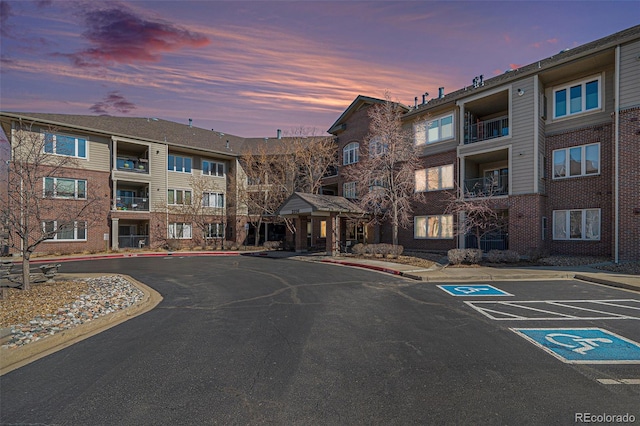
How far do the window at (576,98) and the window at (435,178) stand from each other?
22.3 ft

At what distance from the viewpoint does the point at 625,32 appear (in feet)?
60.6

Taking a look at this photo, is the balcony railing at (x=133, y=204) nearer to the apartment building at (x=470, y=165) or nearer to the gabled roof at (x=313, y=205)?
the apartment building at (x=470, y=165)

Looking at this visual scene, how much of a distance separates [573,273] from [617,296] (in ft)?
12.1

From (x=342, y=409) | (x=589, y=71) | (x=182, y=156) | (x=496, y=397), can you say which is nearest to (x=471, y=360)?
(x=496, y=397)

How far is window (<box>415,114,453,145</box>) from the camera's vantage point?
2311 centimetres

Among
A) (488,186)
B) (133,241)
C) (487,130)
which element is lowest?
(133,241)

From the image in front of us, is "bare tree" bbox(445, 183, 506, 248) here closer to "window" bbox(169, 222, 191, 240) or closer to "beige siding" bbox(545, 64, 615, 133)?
"beige siding" bbox(545, 64, 615, 133)

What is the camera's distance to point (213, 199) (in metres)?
35.7

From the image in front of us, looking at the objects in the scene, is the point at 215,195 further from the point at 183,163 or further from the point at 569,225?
the point at 569,225

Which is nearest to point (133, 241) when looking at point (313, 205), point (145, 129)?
point (145, 129)

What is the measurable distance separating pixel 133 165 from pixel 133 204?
163 inches

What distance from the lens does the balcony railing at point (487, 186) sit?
797 inches

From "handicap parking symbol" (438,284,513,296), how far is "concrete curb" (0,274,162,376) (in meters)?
9.33

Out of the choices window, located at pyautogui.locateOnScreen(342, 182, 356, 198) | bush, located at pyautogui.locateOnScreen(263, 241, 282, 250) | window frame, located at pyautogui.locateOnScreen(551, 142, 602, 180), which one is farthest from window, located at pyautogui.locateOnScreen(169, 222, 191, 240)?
window frame, located at pyautogui.locateOnScreen(551, 142, 602, 180)
